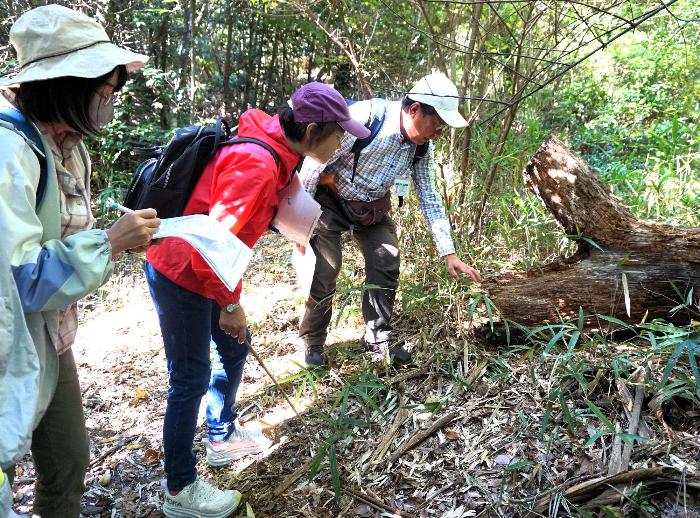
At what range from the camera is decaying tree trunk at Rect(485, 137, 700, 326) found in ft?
9.13

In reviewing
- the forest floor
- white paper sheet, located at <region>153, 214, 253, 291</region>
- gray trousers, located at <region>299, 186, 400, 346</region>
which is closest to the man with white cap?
gray trousers, located at <region>299, 186, 400, 346</region>

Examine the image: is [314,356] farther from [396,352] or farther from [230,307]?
[230,307]

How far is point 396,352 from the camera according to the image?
3139 mm

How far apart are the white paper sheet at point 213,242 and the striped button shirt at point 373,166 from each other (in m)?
1.25

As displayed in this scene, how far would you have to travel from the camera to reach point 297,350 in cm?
374

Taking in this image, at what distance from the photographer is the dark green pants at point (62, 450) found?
5.58 feet

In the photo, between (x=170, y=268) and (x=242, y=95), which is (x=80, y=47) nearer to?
(x=170, y=268)

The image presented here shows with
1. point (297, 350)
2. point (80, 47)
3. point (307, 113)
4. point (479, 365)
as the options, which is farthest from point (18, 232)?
point (297, 350)

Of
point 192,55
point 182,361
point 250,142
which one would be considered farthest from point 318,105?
point 192,55

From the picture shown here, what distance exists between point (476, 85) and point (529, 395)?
2.87 metres

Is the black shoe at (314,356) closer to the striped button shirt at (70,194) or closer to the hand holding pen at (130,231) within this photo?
the striped button shirt at (70,194)

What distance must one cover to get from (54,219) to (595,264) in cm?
255

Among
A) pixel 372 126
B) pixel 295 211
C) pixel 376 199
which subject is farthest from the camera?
pixel 376 199

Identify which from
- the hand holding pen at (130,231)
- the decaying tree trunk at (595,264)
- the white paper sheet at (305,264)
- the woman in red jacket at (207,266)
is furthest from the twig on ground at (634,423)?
the hand holding pen at (130,231)
